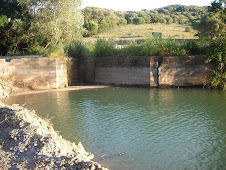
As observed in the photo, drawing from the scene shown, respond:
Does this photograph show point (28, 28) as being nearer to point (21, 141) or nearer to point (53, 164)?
point (21, 141)

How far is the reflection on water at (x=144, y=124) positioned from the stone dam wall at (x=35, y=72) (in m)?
1.63

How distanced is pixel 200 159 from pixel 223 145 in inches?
45.9

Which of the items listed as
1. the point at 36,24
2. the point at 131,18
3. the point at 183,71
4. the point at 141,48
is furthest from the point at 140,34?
the point at 183,71

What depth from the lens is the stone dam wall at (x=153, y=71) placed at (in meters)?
15.4

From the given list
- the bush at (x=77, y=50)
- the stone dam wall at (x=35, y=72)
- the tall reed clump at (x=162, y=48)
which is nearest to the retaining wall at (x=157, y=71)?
the tall reed clump at (x=162, y=48)

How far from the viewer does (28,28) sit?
66.4 feet

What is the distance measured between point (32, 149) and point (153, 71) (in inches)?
462

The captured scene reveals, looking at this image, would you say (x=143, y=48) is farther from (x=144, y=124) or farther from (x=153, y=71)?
(x=144, y=124)

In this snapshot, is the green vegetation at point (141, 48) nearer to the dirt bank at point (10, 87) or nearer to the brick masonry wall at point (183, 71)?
the brick masonry wall at point (183, 71)

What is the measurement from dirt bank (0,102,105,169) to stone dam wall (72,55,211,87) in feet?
33.5

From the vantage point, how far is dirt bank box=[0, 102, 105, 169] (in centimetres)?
439

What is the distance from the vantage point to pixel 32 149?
503 cm

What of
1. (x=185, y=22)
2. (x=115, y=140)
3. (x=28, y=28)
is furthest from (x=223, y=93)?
(x=185, y=22)

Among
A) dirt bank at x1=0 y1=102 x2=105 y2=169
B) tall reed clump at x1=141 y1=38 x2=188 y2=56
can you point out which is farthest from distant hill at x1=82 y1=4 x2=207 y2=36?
dirt bank at x1=0 y1=102 x2=105 y2=169
